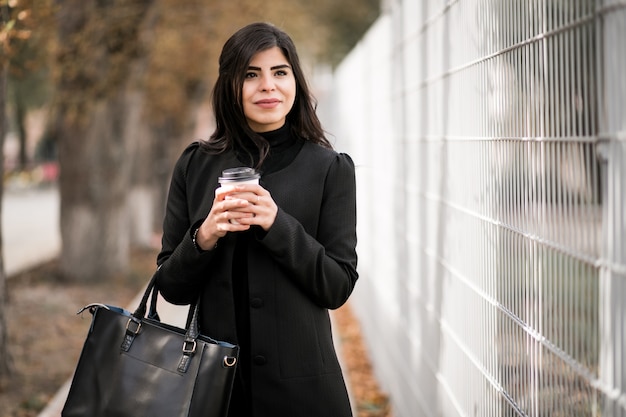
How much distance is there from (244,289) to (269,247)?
0.25 metres

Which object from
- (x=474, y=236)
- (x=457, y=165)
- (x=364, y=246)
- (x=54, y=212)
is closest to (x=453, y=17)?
(x=457, y=165)

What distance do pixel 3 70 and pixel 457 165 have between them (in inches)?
150

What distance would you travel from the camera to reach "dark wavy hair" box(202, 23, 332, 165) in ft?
9.64

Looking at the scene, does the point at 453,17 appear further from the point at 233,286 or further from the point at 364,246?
the point at 364,246

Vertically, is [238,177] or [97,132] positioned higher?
[97,132]

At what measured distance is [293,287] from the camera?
2.85 m

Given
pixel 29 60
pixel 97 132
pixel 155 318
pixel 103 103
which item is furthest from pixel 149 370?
pixel 97 132

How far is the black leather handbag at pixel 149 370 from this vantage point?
264 centimetres

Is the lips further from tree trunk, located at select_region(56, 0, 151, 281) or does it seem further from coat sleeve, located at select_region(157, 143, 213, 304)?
tree trunk, located at select_region(56, 0, 151, 281)

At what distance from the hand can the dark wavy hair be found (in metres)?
0.30

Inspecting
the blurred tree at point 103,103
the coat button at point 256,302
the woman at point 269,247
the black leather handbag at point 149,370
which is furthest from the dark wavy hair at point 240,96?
the blurred tree at point 103,103

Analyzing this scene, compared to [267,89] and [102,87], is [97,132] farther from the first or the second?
[267,89]

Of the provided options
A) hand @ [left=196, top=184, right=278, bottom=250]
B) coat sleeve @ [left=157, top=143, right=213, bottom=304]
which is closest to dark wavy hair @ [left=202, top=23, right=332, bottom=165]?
coat sleeve @ [left=157, top=143, right=213, bottom=304]

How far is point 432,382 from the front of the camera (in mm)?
4539
